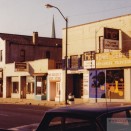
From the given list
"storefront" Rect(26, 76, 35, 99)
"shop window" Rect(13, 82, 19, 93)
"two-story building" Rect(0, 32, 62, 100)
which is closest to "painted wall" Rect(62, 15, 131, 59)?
"two-story building" Rect(0, 32, 62, 100)

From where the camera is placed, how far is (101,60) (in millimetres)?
35969

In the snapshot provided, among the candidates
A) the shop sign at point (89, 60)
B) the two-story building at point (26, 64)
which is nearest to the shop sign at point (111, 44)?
the shop sign at point (89, 60)

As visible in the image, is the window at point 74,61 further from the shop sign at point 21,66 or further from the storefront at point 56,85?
the shop sign at point 21,66

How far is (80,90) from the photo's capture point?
4122 centimetres

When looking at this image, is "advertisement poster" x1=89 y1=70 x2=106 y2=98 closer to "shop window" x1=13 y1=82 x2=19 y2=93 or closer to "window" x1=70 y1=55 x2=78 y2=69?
"window" x1=70 y1=55 x2=78 y2=69

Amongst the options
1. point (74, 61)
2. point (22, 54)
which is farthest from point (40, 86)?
point (22, 54)

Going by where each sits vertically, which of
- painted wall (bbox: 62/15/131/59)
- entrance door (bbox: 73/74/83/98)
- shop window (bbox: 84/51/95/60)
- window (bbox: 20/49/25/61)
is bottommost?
entrance door (bbox: 73/74/83/98)

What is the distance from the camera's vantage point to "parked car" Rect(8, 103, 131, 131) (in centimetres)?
498

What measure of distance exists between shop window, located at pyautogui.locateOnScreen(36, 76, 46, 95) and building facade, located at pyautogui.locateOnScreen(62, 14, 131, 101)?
4.78m

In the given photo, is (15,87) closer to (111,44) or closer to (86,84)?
(86,84)

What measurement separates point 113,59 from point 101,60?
5.50 ft

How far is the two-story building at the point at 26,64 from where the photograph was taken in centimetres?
4601

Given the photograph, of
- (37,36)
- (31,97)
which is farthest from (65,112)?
(37,36)

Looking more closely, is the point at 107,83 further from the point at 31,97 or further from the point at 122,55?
the point at 31,97
